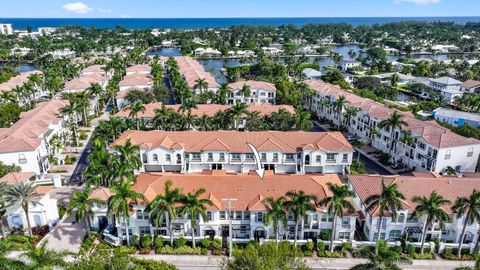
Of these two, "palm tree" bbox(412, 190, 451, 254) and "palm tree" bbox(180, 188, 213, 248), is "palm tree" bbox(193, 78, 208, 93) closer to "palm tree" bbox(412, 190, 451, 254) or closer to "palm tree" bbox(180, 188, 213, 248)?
"palm tree" bbox(180, 188, 213, 248)

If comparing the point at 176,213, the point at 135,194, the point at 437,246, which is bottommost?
the point at 437,246

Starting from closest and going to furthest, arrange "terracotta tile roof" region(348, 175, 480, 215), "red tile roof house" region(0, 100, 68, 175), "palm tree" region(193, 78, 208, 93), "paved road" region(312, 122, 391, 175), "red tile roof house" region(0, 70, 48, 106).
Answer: "terracotta tile roof" region(348, 175, 480, 215) < "red tile roof house" region(0, 100, 68, 175) < "paved road" region(312, 122, 391, 175) < "palm tree" region(193, 78, 208, 93) < "red tile roof house" region(0, 70, 48, 106)

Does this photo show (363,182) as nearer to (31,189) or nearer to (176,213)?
(176,213)

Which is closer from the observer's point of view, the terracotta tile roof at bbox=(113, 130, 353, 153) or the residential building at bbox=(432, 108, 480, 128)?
the terracotta tile roof at bbox=(113, 130, 353, 153)

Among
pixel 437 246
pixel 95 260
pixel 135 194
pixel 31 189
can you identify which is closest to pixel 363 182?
pixel 437 246

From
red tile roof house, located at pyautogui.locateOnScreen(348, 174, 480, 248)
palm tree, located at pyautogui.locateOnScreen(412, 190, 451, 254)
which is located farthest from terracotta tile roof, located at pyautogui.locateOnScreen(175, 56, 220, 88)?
palm tree, located at pyautogui.locateOnScreen(412, 190, 451, 254)

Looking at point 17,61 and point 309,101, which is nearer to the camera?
point 309,101
